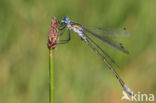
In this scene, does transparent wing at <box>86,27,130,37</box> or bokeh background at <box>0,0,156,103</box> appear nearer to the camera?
bokeh background at <box>0,0,156,103</box>

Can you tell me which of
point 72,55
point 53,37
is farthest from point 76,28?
point 53,37

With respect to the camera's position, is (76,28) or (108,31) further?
(108,31)

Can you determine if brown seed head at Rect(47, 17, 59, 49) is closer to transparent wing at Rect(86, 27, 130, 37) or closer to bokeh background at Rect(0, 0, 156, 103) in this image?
bokeh background at Rect(0, 0, 156, 103)

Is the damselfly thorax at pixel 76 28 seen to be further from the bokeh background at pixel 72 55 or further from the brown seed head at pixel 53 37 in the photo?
the brown seed head at pixel 53 37

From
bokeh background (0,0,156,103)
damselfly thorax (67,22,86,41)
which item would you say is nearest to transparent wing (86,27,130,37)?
damselfly thorax (67,22,86,41)

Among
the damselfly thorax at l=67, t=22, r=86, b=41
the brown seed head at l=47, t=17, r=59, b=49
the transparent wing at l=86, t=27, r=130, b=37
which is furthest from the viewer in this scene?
the transparent wing at l=86, t=27, r=130, b=37

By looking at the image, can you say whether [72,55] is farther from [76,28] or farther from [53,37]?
[53,37]

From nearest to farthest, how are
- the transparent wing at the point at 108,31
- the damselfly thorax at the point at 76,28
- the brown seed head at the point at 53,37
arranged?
the brown seed head at the point at 53,37, the damselfly thorax at the point at 76,28, the transparent wing at the point at 108,31

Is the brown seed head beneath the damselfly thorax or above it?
beneath

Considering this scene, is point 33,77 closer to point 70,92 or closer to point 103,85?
point 70,92

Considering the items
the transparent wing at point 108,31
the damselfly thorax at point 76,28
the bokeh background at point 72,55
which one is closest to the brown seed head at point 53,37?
the damselfly thorax at point 76,28
